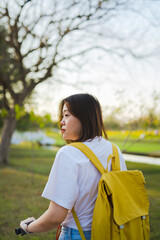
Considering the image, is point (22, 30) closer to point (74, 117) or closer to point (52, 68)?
point (52, 68)

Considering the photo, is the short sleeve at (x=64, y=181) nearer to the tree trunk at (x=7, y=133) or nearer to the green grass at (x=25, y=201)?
the green grass at (x=25, y=201)

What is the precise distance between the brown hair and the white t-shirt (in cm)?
5

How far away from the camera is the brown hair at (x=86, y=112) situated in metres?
1.31

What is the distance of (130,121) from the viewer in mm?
7430

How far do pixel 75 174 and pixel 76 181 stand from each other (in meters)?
0.04

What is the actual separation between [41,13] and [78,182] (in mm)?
7301

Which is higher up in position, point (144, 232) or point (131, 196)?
point (131, 196)

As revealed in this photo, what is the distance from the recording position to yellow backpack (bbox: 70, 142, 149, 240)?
114 cm

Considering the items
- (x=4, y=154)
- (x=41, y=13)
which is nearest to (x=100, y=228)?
(x=41, y=13)

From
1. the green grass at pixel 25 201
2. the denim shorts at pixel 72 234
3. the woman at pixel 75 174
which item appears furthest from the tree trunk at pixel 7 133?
the denim shorts at pixel 72 234

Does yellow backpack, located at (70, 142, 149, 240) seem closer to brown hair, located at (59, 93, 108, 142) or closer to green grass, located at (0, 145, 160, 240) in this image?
brown hair, located at (59, 93, 108, 142)

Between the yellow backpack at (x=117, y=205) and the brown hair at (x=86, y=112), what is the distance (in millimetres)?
121

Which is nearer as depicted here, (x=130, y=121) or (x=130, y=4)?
(x=130, y=4)

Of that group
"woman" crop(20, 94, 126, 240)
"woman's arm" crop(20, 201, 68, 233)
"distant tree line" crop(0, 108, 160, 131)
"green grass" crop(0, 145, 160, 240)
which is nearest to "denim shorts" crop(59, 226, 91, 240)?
"woman" crop(20, 94, 126, 240)
